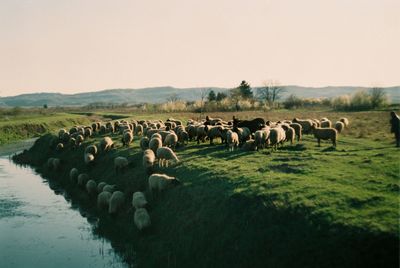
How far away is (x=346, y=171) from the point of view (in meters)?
18.0

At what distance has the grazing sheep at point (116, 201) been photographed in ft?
68.7

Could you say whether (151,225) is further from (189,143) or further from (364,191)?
(189,143)

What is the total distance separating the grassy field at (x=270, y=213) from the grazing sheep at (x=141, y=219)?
326 millimetres

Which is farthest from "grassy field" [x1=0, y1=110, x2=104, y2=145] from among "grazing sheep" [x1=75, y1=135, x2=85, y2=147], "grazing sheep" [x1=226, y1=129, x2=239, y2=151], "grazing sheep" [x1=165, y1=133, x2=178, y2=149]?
"grazing sheep" [x1=226, y1=129, x2=239, y2=151]

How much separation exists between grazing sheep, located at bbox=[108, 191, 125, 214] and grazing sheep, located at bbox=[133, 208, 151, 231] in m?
2.80

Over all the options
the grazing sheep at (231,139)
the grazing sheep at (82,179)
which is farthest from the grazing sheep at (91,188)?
the grazing sheep at (231,139)

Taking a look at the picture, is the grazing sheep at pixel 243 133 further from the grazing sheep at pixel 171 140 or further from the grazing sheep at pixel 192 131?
the grazing sheep at pixel 171 140

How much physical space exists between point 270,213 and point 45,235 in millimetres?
11872

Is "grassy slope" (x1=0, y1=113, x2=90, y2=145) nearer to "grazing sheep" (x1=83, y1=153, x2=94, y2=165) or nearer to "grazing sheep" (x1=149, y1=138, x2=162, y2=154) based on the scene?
"grazing sheep" (x1=83, y1=153, x2=94, y2=165)

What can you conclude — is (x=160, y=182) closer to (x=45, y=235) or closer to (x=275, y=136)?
(x=45, y=235)

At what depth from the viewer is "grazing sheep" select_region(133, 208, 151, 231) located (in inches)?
702

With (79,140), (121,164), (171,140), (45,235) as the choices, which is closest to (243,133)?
(171,140)

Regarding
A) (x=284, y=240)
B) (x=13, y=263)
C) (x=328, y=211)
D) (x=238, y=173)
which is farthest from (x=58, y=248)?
(x=328, y=211)

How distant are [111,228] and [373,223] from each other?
12728mm
